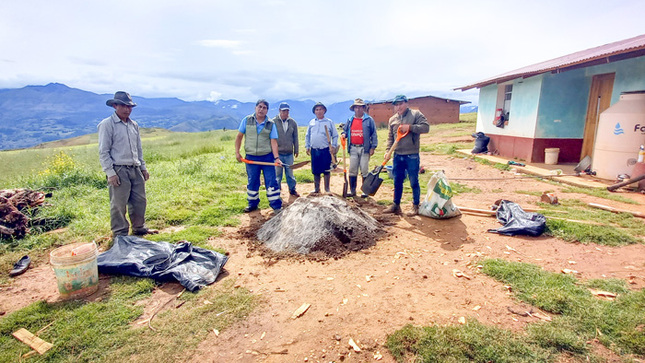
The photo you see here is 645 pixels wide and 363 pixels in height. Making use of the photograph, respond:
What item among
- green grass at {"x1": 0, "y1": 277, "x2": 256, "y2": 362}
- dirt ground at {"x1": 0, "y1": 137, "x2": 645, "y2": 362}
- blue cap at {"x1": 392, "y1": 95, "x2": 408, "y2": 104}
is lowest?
green grass at {"x1": 0, "y1": 277, "x2": 256, "y2": 362}

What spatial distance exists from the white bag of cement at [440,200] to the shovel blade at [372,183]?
98 cm

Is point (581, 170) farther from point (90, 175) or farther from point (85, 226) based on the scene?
point (90, 175)

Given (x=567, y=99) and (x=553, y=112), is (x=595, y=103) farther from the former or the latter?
(x=553, y=112)

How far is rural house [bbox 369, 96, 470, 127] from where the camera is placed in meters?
28.0

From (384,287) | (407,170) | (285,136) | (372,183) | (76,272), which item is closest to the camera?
(76,272)

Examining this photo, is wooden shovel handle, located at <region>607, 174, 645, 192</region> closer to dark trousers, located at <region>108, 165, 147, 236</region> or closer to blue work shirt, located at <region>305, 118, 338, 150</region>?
blue work shirt, located at <region>305, 118, 338, 150</region>

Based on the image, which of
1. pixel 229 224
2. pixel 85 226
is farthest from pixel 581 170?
pixel 85 226

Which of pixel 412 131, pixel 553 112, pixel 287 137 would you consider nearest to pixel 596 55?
pixel 553 112

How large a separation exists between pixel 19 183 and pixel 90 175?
159 centimetres

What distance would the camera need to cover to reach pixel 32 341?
7.98 ft

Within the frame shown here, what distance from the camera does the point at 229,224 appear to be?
515 cm

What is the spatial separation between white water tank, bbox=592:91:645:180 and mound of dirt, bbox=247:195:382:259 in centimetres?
663

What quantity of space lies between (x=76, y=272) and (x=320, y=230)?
2.69 metres

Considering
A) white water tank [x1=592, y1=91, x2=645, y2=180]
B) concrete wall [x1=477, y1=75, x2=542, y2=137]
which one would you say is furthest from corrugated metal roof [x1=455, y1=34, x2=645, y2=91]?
white water tank [x1=592, y1=91, x2=645, y2=180]
